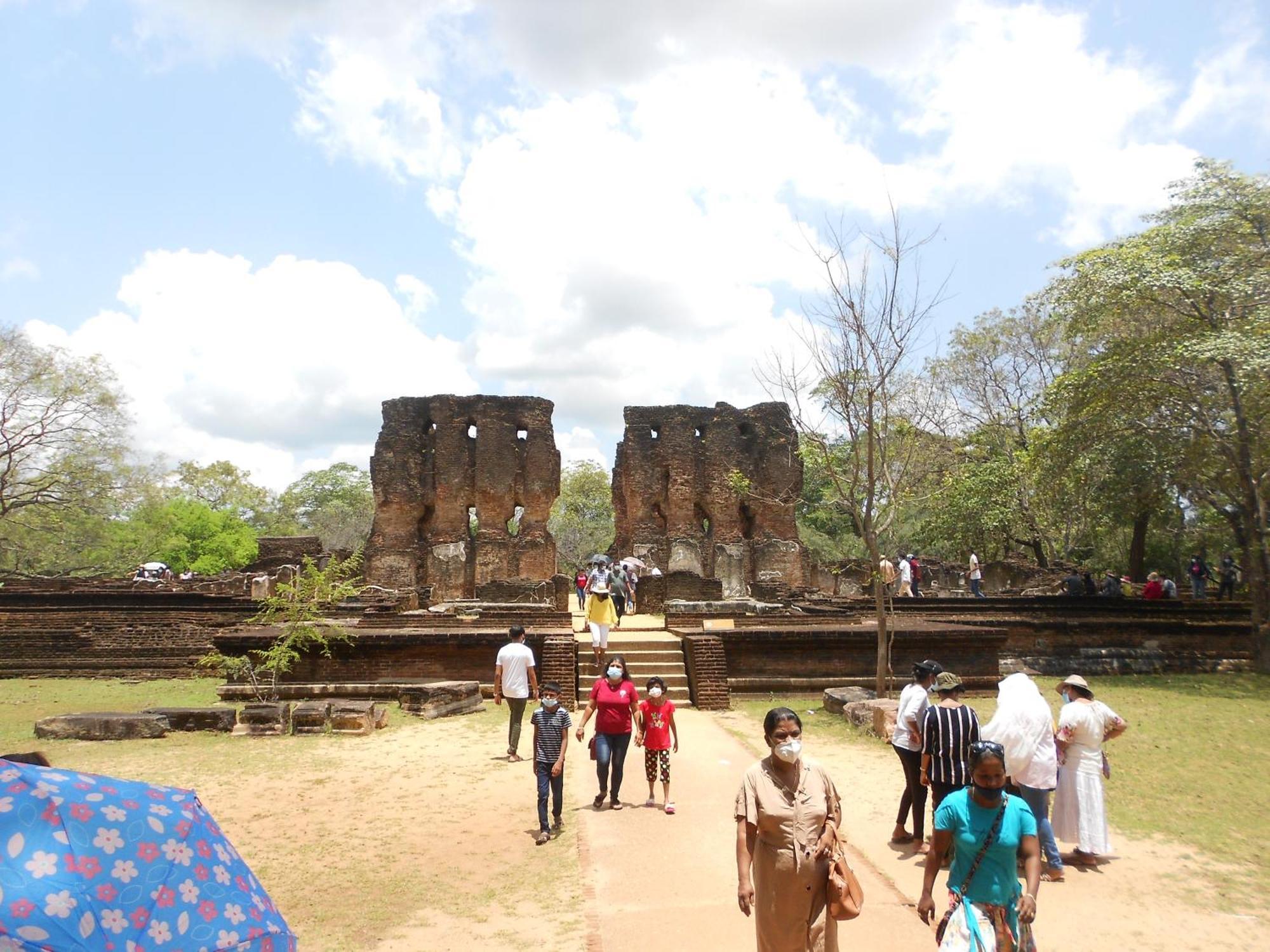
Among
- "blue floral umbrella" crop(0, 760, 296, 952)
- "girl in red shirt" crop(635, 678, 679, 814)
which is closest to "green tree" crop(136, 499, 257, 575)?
"girl in red shirt" crop(635, 678, 679, 814)

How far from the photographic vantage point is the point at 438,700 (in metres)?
10.2

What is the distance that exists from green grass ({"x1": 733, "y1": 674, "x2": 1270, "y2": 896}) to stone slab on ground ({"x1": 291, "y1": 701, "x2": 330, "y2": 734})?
512 cm

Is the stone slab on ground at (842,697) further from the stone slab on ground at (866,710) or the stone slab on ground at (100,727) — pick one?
the stone slab on ground at (100,727)

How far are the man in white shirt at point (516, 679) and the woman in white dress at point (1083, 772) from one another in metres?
4.72

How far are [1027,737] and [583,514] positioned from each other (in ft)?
157

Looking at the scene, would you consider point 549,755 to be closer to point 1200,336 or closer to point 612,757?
point 612,757

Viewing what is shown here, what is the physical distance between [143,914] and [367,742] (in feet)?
22.8

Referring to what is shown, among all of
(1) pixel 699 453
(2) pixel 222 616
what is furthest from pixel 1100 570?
(2) pixel 222 616

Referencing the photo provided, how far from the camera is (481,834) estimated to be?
A: 19.2 feet

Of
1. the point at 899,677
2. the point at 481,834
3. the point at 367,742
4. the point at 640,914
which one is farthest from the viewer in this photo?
the point at 899,677

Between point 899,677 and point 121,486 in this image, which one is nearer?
point 899,677

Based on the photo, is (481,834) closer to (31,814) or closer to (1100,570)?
(31,814)

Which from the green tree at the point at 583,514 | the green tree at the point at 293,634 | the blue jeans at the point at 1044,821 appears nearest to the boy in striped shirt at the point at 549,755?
the blue jeans at the point at 1044,821

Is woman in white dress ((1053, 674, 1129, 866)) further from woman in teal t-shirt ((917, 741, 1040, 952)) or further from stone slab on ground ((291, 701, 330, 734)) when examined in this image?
stone slab on ground ((291, 701, 330, 734))
